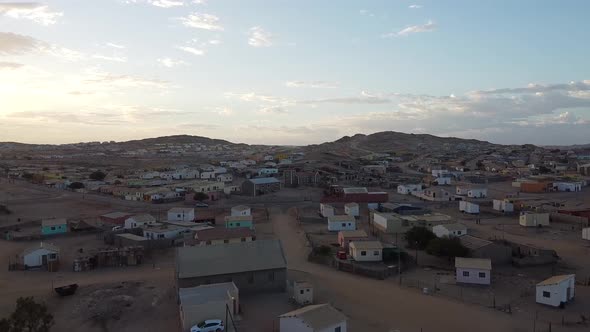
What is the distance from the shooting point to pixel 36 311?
1360 centimetres

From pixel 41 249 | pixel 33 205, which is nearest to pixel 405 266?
pixel 41 249

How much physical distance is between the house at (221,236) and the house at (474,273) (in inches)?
444

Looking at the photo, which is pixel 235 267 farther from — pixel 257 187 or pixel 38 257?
pixel 257 187

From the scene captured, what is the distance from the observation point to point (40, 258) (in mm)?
24969

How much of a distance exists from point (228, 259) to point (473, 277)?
11081 mm

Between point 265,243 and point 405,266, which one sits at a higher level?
point 265,243

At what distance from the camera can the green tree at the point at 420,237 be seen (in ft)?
88.8

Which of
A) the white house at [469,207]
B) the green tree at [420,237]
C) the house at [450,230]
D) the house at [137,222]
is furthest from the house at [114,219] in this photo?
the white house at [469,207]

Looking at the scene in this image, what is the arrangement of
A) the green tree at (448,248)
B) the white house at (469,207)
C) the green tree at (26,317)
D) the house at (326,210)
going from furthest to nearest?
1. the white house at (469,207)
2. the house at (326,210)
3. the green tree at (448,248)
4. the green tree at (26,317)

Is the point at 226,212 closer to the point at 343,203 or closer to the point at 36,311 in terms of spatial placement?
the point at 343,203

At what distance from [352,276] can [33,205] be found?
37.4 meters

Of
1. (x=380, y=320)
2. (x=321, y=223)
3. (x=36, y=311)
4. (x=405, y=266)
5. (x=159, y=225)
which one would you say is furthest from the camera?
(x=321, y=223)

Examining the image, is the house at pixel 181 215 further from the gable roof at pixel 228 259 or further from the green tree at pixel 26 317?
the green tree at pixel 26 317

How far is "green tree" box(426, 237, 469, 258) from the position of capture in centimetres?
2420
